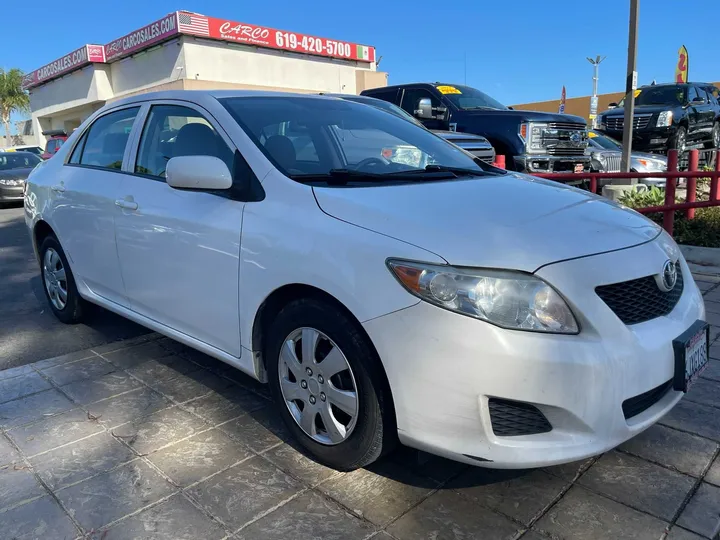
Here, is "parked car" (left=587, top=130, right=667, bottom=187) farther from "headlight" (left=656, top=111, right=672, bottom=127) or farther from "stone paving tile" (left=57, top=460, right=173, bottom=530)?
"stone paving tile" (left=57, top=460, right=173, bottom=530)

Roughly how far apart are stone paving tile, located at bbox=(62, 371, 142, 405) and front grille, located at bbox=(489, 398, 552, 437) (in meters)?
2.30

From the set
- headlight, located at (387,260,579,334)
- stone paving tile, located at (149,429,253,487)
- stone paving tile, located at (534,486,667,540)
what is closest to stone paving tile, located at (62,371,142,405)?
stone paving tile, located at (149,429,253,487)

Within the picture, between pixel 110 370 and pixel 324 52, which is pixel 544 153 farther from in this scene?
pixel 324 52

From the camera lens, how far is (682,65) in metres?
30.0

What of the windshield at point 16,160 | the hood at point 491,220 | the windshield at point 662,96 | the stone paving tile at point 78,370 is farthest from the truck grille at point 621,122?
the windshield at point 16,160

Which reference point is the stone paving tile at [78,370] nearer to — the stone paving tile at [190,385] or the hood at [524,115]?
the stone paving tile at [190,385]

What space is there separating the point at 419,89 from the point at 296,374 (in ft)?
27.2

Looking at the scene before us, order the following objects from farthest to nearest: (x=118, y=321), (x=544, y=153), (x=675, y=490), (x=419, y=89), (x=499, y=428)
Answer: (x=419, y=89) → (x=544, y=153) → (x=118, y=321) → (x=675, y=490) → (x=499, y=428)

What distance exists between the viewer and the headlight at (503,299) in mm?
1973

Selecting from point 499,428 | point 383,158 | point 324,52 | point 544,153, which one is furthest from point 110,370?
point 324,52

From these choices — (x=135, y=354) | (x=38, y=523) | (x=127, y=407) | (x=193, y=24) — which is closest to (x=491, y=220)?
(x=38, y=523)

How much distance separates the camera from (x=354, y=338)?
2209 millimetres

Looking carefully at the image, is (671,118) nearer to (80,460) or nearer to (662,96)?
(662,96)

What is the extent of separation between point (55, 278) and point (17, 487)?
97.3 inches
